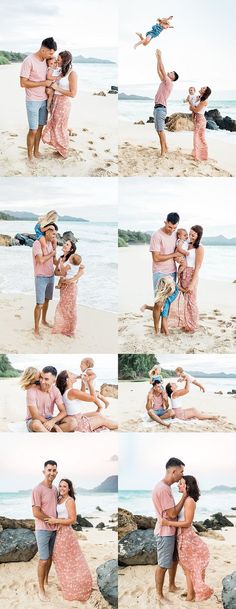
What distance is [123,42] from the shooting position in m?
6.02

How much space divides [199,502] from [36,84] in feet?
8.76

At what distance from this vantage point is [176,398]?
5.98 meters

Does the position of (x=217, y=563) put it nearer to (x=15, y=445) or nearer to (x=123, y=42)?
(x=15, y=445)

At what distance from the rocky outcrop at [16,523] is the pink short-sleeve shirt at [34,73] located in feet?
8.23

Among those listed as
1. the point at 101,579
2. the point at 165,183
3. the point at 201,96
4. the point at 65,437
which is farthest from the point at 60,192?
the point at 101,579

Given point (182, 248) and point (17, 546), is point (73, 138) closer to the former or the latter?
point (182, 248)

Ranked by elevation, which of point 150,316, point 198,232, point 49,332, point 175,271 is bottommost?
point 49,332

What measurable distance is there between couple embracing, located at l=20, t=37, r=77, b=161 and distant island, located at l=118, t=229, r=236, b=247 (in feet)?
2.03

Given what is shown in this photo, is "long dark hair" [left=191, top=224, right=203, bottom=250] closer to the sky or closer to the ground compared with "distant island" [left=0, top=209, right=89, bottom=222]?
closer to the ground

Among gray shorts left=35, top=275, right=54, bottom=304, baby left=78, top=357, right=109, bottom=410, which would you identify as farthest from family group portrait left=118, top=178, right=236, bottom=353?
gray shorts left=35, top=275, right=54, bottom=304

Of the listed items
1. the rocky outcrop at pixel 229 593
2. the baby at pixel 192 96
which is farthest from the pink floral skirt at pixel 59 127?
the rocky outcrop at pixel 229 593

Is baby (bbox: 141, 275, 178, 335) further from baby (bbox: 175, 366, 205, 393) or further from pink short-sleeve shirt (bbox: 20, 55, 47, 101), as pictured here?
pink short-sleeve shirt (bbox: 20, 55, 47, 101)

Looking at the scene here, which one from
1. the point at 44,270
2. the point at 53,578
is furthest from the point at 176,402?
the point at 53,578

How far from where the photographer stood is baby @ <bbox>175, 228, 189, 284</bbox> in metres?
5.98
